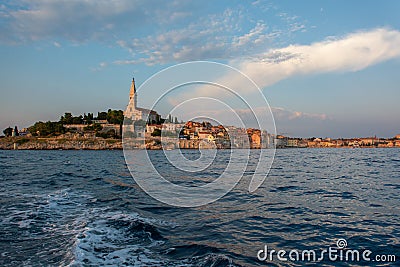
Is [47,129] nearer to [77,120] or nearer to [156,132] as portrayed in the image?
[77,120]

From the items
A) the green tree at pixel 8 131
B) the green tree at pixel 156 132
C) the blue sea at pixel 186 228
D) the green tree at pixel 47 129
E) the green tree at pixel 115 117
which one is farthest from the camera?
the green tree at pixel 115 117

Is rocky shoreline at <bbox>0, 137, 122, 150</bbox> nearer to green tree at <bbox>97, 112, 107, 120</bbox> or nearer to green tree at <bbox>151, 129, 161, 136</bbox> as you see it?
green tree at <bbox>151, 129, 161, 136</bbox>

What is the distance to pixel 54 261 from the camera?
6555mm

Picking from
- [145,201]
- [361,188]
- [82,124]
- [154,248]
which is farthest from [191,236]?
[82,124]

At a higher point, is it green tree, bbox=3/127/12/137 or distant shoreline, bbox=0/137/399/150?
green tree, bbox=3/127/12/137

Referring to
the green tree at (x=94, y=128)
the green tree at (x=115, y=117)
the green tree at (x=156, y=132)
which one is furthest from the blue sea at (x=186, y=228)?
the green tree at (x=115, y=117)

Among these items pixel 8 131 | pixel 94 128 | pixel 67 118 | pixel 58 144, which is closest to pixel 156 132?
pixel 58 144

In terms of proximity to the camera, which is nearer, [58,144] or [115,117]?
[58,144]

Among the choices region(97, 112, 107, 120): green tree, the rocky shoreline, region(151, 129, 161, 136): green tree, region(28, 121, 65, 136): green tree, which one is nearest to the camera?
region(151, 129, 161, 136): green tree

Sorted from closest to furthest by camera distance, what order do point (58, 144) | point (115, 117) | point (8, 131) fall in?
point (58, 144) < point (8, 131) < point (115, 117)

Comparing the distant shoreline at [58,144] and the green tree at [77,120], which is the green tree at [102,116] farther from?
the distant shoreline at [58,144]

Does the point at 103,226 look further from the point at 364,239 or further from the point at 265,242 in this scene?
the point at 364,239

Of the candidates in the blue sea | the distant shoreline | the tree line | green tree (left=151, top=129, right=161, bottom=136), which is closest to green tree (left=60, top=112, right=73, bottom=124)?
the tree line

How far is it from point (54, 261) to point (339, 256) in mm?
6436
